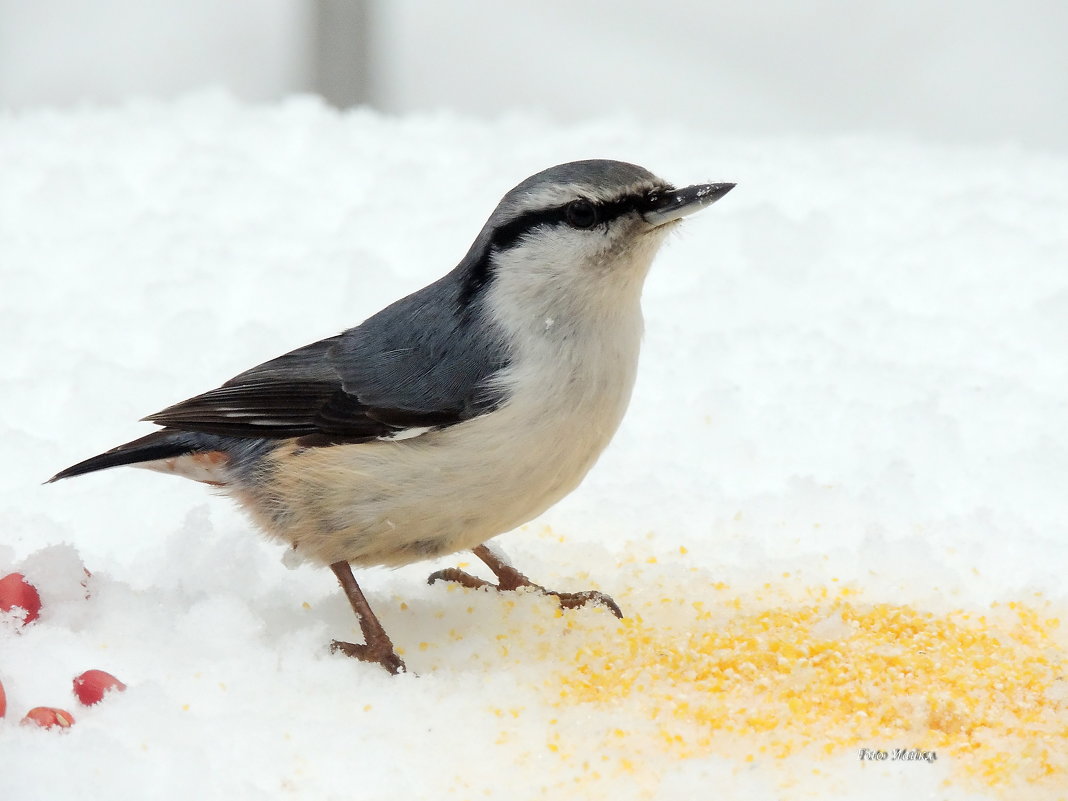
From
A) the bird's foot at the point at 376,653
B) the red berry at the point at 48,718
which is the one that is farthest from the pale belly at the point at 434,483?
the red berry at the point at 48,718

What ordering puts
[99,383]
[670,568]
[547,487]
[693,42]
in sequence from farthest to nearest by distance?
[693,42] < [99,383] < [670,568] < [547,487]

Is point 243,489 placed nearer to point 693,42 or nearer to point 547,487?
point 547,487

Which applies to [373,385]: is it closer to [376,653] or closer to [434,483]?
[434,483]

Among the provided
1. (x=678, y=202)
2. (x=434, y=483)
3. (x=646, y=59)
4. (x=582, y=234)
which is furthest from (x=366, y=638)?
(x=646, y=59)

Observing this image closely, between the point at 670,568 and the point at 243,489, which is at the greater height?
the point at 243,489

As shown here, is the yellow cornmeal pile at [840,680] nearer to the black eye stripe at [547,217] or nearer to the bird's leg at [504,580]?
the bird's leg at [504,580]

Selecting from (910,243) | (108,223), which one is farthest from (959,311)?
(108,223)
